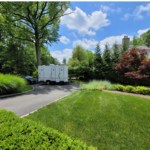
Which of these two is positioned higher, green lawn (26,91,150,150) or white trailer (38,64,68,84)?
white trailer (38,64,68,84)

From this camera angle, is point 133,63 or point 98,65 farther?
point 98,65

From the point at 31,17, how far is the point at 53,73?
11376 millimetres

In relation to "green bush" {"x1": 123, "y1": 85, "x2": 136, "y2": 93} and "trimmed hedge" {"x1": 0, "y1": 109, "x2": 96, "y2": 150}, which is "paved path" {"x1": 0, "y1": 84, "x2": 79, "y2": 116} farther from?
"green bush" {"x1": 123, "y1": 85, "x2": 136, "y2": 93}

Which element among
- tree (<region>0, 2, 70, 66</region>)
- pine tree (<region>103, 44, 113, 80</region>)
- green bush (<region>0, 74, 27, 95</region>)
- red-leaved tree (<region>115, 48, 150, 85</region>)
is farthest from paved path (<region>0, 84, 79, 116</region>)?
tree (<region>0, 2, 70, 66</region>)

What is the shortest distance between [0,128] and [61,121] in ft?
6.17

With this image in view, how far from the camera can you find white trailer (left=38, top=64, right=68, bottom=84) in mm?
13539

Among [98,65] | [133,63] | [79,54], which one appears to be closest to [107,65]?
[98,65]

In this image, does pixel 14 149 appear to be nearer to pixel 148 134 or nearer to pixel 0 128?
pixel 0 128

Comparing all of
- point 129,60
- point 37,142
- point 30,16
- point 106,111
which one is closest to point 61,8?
point 30,16

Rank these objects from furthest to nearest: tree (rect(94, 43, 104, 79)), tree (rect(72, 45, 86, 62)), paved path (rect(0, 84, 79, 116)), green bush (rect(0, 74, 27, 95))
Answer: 1. tree (rect(72, 45, 86, 62))
2. tree (rect(94, 43, 104, 79))
3. green bush (rect(0, 74, 27, 95))
4. paved path (rect(0, 84, 79, 116))

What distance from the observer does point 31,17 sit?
15953 mm

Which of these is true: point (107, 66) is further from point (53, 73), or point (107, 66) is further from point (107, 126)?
point (107, 126)

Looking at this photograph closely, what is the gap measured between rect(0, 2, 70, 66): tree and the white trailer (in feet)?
21.9

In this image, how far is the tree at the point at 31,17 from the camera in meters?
13.9
